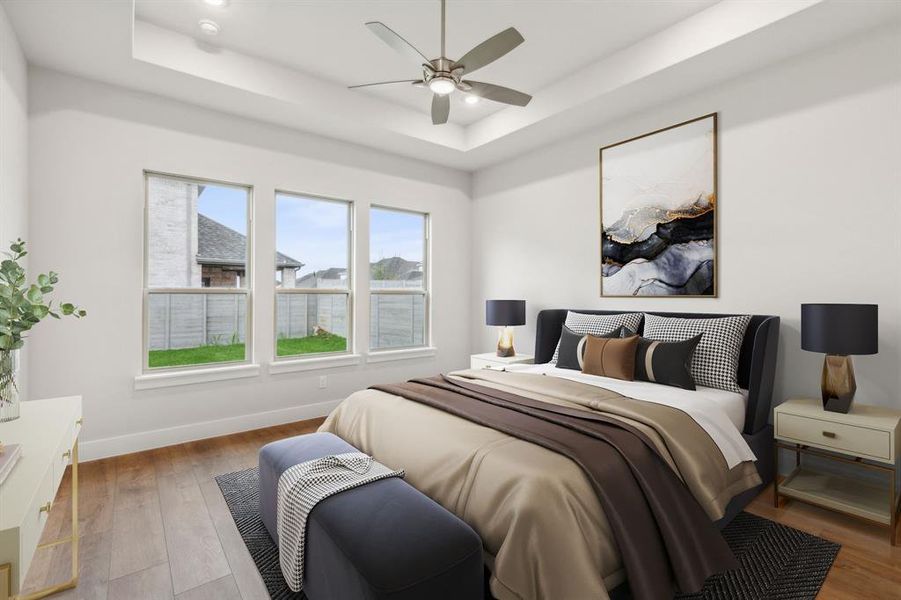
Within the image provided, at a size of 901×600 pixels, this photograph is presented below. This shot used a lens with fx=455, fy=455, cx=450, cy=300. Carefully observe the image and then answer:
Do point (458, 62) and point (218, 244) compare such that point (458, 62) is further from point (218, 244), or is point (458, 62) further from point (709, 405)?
point (218, 244)

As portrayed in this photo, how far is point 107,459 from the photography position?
339 cm

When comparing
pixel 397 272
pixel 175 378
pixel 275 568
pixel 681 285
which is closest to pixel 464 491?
pixel 275 568

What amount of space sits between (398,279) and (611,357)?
274 centimetres

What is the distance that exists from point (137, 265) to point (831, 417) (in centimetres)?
472

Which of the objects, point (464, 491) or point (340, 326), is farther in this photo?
point (340, 326)

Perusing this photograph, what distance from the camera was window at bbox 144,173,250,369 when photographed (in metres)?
3.71

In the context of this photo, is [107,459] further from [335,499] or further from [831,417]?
[831,417]

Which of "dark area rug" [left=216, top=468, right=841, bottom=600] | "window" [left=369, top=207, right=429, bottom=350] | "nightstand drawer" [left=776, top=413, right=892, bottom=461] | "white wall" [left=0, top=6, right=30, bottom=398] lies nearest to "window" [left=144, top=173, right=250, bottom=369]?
"white wall" [left=0, top=6, right=30, bottom=398]

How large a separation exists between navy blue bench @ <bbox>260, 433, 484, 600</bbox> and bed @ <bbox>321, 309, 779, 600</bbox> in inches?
5.9

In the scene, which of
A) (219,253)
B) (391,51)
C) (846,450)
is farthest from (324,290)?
(846,450)

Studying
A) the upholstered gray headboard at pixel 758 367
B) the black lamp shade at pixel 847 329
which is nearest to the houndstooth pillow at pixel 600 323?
the upholstered gray headboard at pixel 758 367

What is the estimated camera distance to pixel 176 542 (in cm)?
229

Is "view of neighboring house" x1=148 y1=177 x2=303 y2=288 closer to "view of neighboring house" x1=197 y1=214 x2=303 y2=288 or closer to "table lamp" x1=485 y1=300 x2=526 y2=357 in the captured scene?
"view of neighboring house" x1=197 y1=214 x2=303 y2=288

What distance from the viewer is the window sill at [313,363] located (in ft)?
13.9
